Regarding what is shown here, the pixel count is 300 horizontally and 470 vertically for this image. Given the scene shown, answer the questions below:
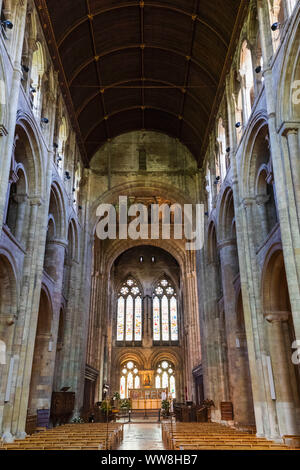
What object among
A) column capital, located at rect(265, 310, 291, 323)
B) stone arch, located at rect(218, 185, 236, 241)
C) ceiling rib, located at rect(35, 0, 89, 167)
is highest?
ceiling rib, located at rect(35, 0, 89, 167)

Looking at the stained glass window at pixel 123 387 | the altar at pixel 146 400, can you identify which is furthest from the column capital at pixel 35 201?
the stained glass window at pixel 123 387

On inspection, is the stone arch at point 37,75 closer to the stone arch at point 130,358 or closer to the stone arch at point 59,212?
the stone arch at point 59,212

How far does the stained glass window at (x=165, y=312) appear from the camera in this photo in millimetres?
42500

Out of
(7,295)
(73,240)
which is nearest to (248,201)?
(7,295)

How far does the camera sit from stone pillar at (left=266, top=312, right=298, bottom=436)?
12531 mm

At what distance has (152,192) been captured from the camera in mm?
27766

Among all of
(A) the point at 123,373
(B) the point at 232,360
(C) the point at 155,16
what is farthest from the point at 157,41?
(A) the point at 123,373

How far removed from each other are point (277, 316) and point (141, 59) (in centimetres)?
1538

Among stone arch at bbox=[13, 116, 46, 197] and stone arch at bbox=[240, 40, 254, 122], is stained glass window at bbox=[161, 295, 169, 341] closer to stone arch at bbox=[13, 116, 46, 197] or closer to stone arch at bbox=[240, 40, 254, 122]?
stone arch at bbox=[13, 116, 46, 197]

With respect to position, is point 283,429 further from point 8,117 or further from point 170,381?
point 170,381

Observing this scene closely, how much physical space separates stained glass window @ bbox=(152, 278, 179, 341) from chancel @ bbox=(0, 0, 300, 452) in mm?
8929

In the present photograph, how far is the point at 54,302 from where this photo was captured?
18.8 metres

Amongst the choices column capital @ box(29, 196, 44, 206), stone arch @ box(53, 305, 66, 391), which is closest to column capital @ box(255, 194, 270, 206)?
column capital @ box(29, 196, 44, 206)

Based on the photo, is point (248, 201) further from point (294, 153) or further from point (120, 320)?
point (120, 320)
